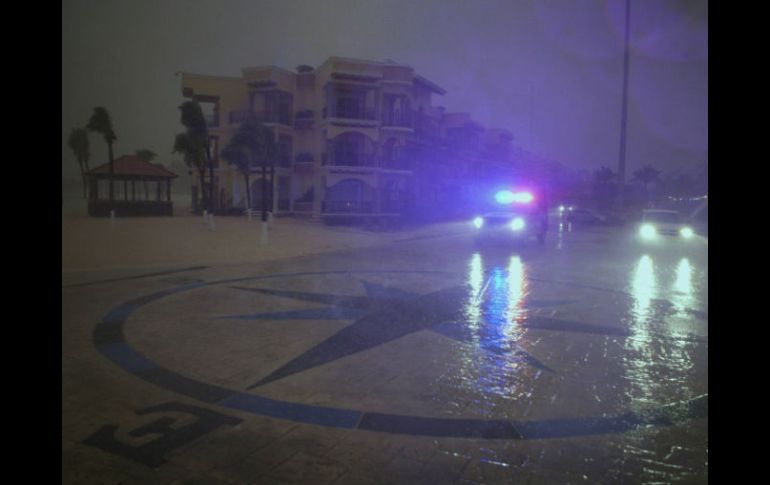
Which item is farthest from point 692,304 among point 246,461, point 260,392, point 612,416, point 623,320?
point 246,461

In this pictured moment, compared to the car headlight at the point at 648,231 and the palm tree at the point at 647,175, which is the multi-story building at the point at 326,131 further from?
the palm tree at the point at 647,175

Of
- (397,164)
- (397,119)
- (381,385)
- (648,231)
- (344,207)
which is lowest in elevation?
(381,385)

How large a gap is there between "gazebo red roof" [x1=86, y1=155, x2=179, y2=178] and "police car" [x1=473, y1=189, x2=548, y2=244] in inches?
1131

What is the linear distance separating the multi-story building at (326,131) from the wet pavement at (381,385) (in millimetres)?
27477

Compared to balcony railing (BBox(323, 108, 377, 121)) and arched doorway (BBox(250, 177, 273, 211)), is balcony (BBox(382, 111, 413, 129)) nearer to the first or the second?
balcony railing (BBox(323, 108, 377, 121))

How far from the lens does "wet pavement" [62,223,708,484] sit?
348cm

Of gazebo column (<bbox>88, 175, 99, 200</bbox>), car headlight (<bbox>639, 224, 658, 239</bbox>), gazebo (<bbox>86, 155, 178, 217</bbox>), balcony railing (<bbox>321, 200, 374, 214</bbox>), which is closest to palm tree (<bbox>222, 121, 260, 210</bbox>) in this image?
balcony railing (<bbox>321, 200, 374, 214</bbox>)

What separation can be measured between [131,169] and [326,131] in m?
16.1

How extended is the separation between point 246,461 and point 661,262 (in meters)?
16.1

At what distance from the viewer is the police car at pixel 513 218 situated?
19.7 metres

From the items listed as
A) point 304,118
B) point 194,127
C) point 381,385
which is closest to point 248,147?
point 194,127

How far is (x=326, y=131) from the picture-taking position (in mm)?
37000

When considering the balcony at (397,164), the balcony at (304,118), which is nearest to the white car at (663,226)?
the balcony at (397,164)

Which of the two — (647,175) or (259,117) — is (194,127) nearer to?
(259,117)
